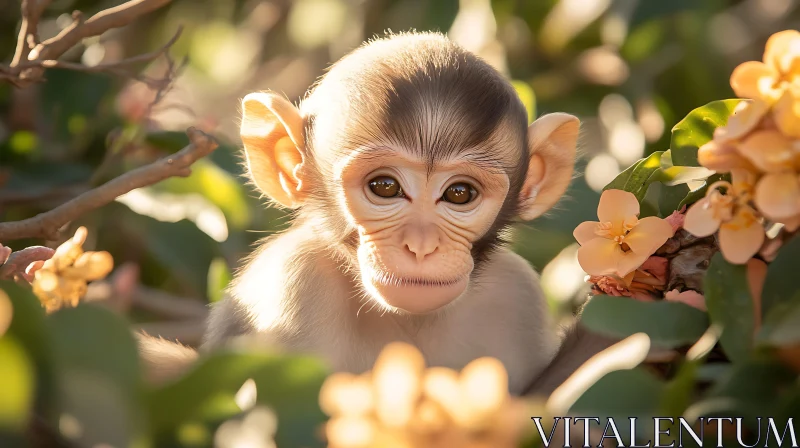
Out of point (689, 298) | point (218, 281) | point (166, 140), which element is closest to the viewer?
point (689, 298)

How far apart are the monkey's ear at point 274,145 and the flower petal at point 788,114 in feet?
4.63

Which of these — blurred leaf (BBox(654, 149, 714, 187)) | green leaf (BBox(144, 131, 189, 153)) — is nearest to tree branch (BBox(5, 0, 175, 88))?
blurred leaf (BBox(654, 149, 714, 187))

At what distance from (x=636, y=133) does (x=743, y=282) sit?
2.84m

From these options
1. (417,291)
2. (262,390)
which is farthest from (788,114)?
(417,291)

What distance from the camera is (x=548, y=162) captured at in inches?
103

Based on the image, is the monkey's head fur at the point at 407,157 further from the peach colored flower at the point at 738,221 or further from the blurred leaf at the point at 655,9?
the blurred leaf at the point at 655,9

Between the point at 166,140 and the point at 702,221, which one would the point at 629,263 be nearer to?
the point at 702,221

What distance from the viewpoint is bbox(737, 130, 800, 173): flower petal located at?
4.10ft

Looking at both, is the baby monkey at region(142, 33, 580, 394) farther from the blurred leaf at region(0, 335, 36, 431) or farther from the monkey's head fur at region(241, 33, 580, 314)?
the blurred leaf at region(0, 335, 36, 431)

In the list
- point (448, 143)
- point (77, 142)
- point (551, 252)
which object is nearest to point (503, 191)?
point (448, 143)

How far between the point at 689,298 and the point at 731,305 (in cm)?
14

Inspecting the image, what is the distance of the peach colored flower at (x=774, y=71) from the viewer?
133 cm

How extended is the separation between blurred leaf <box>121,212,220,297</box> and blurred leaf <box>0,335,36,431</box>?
2057 millimetres

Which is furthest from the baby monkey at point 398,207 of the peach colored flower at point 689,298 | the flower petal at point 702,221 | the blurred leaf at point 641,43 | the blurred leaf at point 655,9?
the blurred leaf at point 641,43
